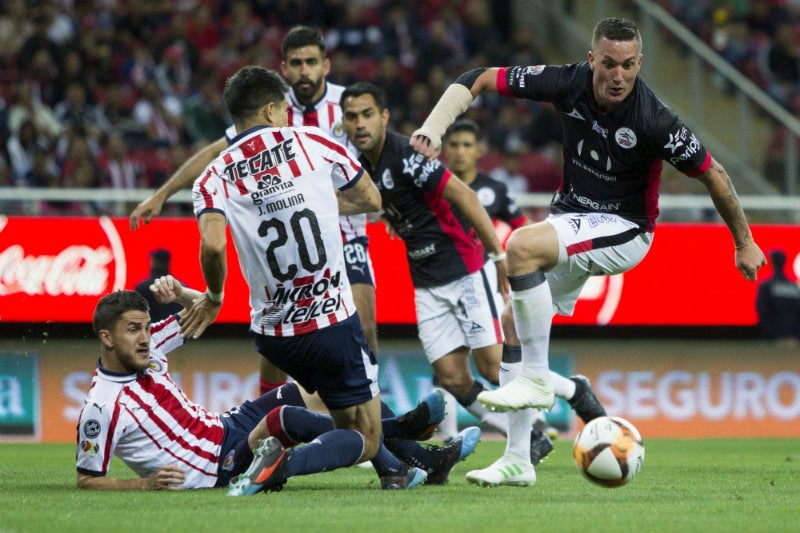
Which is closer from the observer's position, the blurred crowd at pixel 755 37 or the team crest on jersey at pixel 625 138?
the team crest on jersey at pixel 625 138

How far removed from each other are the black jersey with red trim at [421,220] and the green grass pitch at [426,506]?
1.63 metres

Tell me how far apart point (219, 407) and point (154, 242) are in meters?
1.81

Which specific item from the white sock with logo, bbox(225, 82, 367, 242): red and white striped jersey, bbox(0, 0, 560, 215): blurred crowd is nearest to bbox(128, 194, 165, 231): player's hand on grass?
bbox(225, 82, 367, 242): red and white striped jersey

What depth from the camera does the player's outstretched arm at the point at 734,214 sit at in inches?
260

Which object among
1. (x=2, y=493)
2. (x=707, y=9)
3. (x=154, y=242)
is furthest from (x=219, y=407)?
(x=707, y=9)

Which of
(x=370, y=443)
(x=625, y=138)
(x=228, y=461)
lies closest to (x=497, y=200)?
(x=625, y=138)

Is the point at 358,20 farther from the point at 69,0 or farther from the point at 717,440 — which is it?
the point at 717,440

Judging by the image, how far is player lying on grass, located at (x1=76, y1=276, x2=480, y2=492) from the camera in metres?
6.60

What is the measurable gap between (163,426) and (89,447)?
396 mm

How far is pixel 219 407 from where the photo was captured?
1279 cm

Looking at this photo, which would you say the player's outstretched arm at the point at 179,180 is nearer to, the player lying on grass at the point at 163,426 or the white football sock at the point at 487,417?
the player lying on grass at the point at 163,426

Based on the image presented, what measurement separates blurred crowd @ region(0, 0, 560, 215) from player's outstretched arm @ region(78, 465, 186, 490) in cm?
639

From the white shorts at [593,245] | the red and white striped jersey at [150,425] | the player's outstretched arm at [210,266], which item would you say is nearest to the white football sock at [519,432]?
the white shorts at [593,245]

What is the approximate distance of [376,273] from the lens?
41.9ft
